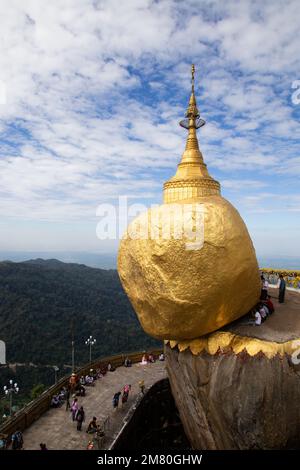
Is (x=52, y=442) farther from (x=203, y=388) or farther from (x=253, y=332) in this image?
(x=253, y=332)

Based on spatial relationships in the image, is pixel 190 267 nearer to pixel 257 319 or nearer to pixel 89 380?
pixel 257 319

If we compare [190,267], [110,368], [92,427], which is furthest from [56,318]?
[190,267]

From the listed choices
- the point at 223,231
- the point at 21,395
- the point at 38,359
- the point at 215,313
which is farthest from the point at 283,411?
the point at 38,359

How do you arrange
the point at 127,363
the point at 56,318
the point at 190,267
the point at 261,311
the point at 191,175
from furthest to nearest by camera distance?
1. the point at 56,318
2. the point at 127,363
3. the point at 191,175
4. the point at 261,311
5. the point at 190,267

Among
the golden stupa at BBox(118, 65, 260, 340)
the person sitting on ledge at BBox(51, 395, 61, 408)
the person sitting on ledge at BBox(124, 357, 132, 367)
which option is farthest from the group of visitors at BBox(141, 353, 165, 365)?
the golden stupa at BBox(118, 65, 260, 340)

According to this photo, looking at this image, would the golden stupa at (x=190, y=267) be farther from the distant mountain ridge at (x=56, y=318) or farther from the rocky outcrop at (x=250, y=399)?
the distant mountain ridge at (x=56, y=318)

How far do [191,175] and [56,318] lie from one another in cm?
6214

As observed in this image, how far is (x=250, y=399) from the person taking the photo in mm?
7566

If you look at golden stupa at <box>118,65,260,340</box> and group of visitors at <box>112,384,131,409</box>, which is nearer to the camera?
golden stupa at <box>118,65,260,340</box>

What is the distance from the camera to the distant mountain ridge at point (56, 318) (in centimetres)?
5575

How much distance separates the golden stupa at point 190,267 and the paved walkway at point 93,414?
6426 millimetres

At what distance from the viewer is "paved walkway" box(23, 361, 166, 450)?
1219 cm

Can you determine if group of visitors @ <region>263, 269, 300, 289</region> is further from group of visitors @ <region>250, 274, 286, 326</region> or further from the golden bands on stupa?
the golden bands on stupa

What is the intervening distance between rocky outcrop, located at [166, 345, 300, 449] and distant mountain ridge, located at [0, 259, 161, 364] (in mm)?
34499
